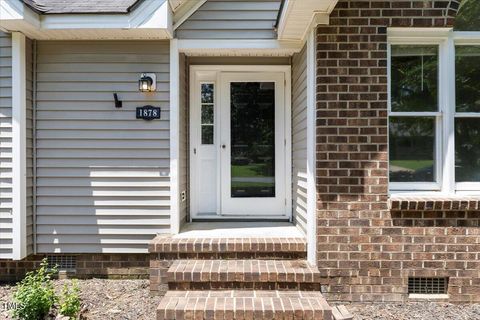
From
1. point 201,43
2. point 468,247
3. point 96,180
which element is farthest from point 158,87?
point 468,247

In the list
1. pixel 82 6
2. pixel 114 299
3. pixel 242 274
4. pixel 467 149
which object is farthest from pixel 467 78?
pixel 114 299

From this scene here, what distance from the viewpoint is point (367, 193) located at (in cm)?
359

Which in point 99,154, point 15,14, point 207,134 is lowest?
point 99,154

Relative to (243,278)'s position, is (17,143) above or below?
above

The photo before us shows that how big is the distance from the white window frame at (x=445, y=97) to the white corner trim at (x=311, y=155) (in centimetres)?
77

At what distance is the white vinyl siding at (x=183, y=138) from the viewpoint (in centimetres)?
437

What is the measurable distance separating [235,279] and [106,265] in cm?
168

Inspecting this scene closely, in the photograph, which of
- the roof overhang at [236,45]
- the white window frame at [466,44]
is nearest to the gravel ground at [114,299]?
the roof overhang at [236,45]

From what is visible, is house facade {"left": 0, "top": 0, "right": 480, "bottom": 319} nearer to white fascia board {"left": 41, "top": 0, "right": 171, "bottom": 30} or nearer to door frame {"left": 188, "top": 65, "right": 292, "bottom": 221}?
white fascia board {"left": 41, "top": 0, "right": 171, "bottom": 30}

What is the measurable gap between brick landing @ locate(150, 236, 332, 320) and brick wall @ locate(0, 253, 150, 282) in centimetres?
52

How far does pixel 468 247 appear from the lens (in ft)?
11.8

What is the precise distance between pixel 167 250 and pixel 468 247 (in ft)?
9.84

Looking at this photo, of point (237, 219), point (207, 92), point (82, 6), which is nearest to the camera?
point (82, 6)

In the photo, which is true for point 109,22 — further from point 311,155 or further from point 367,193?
point 367,193
